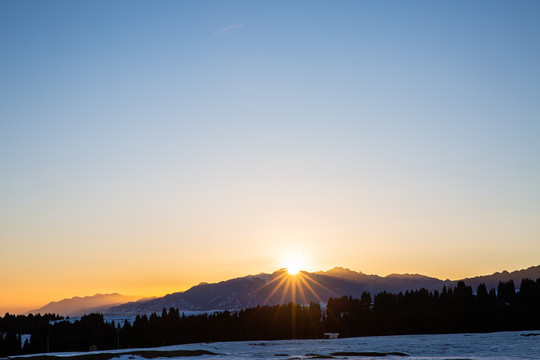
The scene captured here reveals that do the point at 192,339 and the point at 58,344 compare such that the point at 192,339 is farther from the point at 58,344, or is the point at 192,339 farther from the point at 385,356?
the point at 385,356

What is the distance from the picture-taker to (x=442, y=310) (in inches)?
7579

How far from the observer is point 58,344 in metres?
200

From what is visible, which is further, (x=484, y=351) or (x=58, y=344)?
(x=58, y=344)

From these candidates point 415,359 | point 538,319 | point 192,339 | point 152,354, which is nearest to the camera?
point 415,359

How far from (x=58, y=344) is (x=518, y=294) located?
153 meters

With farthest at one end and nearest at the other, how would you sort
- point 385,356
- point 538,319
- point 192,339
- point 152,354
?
point 192,339 < point 538,319 < point 152,354 < point 385,356

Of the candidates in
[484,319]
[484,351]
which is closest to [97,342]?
[484,319]

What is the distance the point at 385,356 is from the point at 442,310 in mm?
105365

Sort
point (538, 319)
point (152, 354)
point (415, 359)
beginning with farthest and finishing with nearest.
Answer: point (538, 319) < point (152, 354) < point (415, 359)

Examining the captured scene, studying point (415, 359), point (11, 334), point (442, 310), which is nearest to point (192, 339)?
point (11, 334)

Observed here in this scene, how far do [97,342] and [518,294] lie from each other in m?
138

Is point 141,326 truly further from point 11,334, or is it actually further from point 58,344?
point 11,334

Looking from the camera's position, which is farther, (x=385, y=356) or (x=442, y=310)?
(x=442, y=310)

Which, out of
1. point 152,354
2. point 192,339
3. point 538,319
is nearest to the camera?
point 152,354
